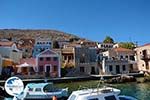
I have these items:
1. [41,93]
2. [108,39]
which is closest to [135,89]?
[41,93]

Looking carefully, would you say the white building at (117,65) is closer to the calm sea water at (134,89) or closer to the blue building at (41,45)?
the calm sea water at (134,89)

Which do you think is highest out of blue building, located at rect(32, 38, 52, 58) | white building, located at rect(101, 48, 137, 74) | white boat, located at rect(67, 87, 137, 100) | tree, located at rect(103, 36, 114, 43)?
tree, located at rect(103, 36, 114, 43)

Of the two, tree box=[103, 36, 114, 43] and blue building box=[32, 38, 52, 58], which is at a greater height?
tree box=[103, 36, 114, 43]

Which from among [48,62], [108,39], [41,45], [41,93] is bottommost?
[41,93]

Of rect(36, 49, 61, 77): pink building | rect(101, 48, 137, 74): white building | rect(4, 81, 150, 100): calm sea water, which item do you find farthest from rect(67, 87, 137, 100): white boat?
rect(101, 48, 137, 74): white building

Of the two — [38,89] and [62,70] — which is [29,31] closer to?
[62,70]

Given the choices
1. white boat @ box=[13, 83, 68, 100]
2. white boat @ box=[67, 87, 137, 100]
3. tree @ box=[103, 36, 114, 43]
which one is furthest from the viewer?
tree @ box=[103, 36, 114, 43]

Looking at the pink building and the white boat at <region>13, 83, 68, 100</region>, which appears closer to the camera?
the white boat at <region>13, 83, 68, 100</region>

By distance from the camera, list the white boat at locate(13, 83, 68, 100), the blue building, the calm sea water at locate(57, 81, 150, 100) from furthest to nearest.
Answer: the blue building < the calm sea water at locate(57, 81, 150, 100) < the white boat at locate(13, 83, 68, 100)

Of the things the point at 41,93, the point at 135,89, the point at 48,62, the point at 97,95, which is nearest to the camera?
the point at 97,95

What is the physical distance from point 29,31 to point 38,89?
151096 millimetres

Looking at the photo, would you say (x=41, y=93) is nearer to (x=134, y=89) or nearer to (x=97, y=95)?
(x=134, y=89)

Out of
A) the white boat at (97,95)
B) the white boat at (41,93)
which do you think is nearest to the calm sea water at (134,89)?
the white boat at (41,93)

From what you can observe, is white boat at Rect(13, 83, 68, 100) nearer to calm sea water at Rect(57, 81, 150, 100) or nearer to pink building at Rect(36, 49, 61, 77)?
calm sea water at Rect(57, 81, 150, 100)
